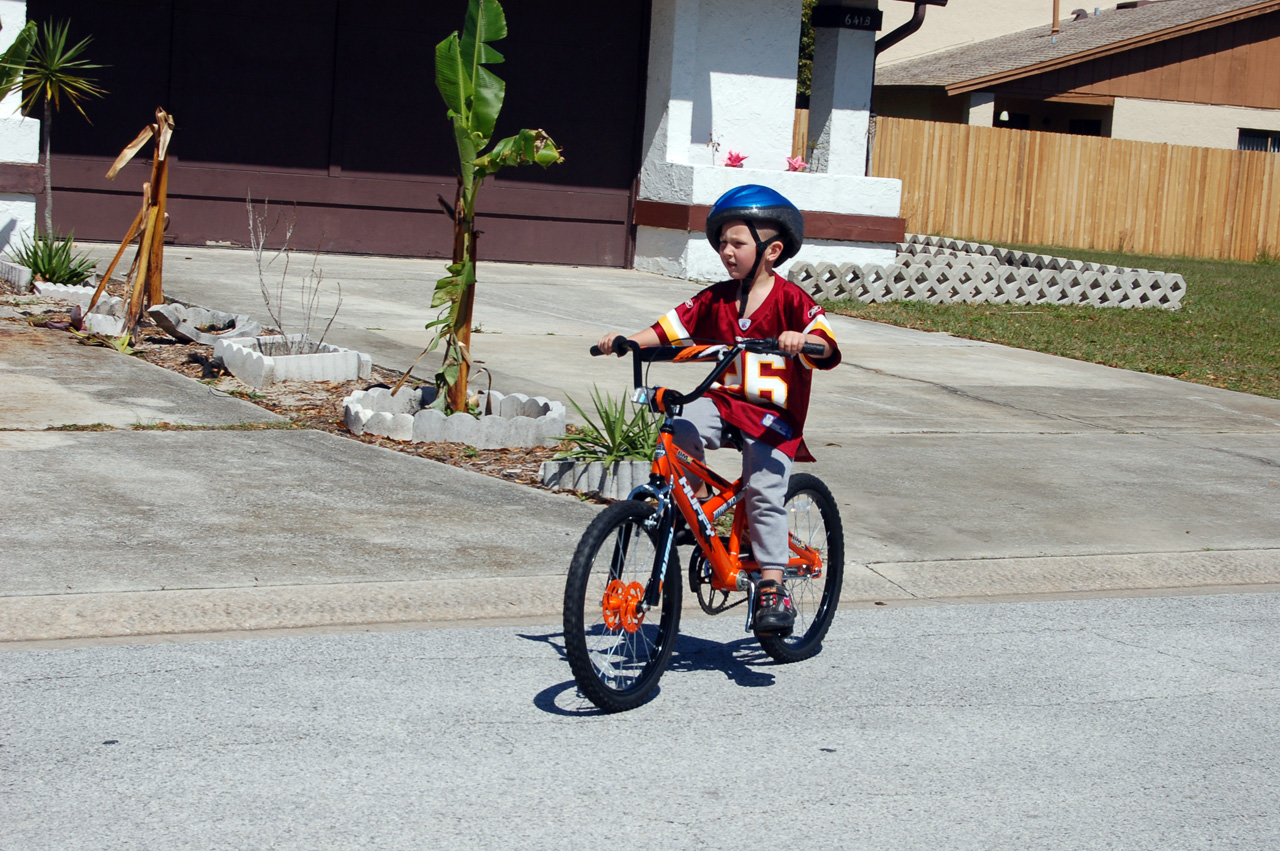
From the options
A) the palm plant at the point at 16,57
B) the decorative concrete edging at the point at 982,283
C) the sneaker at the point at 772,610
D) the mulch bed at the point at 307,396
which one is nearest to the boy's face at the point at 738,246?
the sneaker at the point at 772,610

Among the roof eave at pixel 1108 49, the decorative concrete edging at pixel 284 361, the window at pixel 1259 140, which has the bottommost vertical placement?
the decorative concrete edging at pixel 284 361

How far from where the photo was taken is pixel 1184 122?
31.5m

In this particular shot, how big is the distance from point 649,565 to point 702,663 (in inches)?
29.0

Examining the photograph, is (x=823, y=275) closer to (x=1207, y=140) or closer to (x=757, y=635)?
(x=757, y=635)

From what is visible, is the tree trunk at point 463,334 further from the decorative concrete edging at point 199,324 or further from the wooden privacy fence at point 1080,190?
the wooden privacy fence at point 1080,190

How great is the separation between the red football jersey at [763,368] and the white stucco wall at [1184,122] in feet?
94.0

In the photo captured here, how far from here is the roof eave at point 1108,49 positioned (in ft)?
97.8

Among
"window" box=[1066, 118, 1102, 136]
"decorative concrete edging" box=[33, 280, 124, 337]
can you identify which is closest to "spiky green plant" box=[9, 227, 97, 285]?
"decorative concrete edging" box=[33, 280, 124, 337]

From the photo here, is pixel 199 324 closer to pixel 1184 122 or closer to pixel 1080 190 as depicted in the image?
pixel 1080 190

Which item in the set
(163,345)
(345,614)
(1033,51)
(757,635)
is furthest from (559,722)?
(1033,51)

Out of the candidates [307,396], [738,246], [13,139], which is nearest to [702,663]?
[738,246]

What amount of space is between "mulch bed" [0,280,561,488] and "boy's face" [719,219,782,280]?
282cm

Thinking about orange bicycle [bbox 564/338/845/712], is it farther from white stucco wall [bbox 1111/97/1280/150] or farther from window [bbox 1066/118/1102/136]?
window [bbox 1066/118/1102/136]

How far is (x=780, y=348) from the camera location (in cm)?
450
